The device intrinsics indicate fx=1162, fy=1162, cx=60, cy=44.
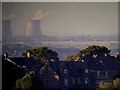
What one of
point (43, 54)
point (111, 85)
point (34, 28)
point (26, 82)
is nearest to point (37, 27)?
point (34, 28)

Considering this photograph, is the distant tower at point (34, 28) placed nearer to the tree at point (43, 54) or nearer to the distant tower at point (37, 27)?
the distant tower at point (37, 27)

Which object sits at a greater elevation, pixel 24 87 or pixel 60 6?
pixel 60 6

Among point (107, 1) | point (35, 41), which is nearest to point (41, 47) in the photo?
point (35, 41)

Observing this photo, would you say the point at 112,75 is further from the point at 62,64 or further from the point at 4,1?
the point at 4,1

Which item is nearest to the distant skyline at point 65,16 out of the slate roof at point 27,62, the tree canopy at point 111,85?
the slate roof at point 27,62

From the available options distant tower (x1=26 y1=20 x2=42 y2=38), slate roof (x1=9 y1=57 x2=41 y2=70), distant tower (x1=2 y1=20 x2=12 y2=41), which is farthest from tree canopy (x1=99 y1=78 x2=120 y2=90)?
distant tower (x1=2 y1=20 x2=12 y2=41)
